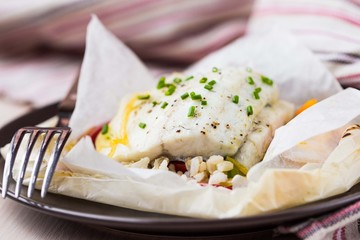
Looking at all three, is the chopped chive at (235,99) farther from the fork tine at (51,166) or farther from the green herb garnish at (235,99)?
the fork tine at (51,166)

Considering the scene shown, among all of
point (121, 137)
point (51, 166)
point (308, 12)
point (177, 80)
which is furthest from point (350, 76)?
point (51, 166)

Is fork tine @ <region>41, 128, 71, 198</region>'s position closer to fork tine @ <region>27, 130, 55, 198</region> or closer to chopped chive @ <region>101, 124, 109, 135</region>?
fork tine @ <region>27, 130, 55, 198</region>

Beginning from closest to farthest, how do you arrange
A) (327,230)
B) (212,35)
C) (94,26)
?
(327,230), (94,26), (212,35)

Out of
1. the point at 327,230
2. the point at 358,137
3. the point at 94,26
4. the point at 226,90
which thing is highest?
the point at 94,26

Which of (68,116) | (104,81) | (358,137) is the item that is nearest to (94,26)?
(104,81)

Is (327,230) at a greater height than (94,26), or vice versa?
(94,26)

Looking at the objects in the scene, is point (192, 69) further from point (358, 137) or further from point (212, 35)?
point (358, 137)

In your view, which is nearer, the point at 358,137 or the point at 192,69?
the point at 358,137

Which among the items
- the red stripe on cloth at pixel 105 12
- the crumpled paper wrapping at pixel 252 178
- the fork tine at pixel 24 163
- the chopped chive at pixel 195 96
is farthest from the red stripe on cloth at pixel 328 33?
the fork tine at pixel 24 163
